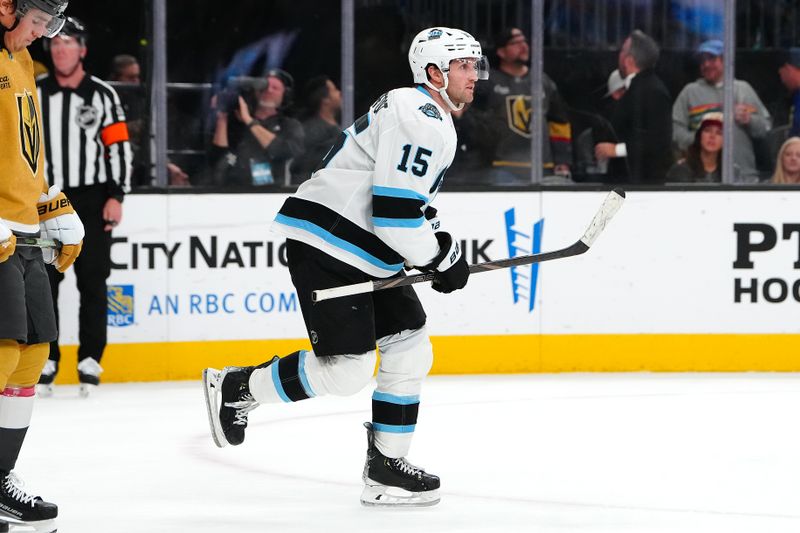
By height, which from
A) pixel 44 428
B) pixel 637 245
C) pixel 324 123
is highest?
pixel 324 123

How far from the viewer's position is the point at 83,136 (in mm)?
5582

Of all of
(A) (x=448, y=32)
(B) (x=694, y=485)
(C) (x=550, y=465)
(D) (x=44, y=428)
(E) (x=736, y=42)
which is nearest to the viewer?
(A) (x=448, y=32)

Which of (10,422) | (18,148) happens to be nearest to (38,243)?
(18,148)

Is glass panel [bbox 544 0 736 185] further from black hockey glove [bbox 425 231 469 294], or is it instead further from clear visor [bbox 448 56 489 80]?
black hockey glove [bbox 425 231 469 294]

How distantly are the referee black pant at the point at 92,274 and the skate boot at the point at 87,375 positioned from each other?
4 cm

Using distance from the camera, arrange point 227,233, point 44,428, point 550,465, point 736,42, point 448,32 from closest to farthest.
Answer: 1. point 448,32
2. point 550,465
3. point 44,428
4. point 227,233
5. point 736,42

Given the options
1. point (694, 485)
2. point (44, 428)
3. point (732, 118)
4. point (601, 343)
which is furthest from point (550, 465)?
point (732, 118)

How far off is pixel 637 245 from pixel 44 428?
263 cm

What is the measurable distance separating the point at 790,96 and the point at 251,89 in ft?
7.47

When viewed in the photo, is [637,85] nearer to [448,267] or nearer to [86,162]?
[86,162]

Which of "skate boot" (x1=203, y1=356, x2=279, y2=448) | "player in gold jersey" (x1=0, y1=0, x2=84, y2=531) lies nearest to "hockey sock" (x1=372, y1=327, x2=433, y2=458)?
"skate boot" (x1=203, y1=356, x2=279, y2=448)

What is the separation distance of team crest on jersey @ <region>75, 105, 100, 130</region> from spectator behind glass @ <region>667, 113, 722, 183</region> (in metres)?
2.40

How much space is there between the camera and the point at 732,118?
21.2 ft

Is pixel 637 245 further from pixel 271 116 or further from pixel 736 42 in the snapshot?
pixel 271 116
